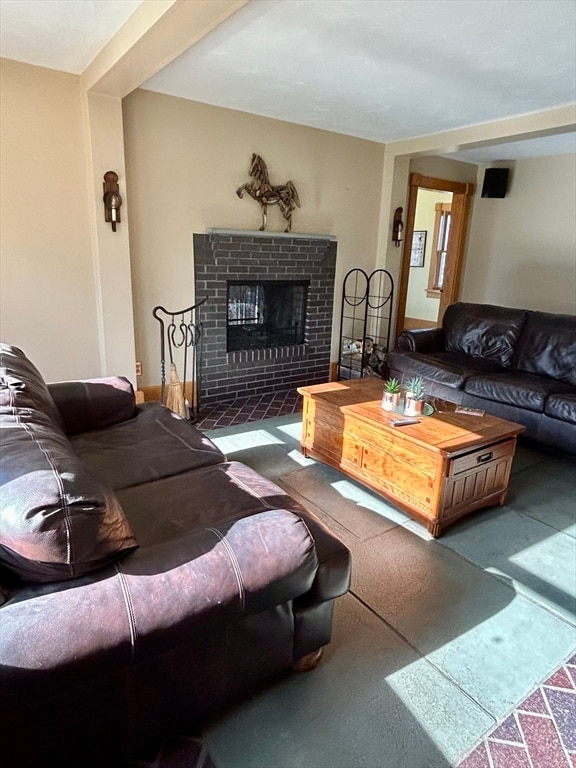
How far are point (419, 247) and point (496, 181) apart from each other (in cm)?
212

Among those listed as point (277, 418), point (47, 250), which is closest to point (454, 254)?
point (277, 418)

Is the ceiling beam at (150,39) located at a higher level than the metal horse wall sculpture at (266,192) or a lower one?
higher

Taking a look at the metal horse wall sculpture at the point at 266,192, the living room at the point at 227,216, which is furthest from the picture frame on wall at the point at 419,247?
the metal horse wall sculpture at the point at 266,192

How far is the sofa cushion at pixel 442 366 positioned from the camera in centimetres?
379

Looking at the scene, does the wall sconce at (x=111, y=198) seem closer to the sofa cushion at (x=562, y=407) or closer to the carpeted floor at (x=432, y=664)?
the carpeted floor at (x=432, y=664)

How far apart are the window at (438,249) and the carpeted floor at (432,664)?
5.44 meters

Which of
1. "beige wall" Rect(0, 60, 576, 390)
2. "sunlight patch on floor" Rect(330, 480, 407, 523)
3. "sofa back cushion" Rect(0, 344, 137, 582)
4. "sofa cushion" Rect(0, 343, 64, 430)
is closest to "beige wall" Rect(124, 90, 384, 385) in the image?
"beige wall" Rect(0, 60, 576, 390)

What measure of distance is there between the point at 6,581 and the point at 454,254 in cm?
599

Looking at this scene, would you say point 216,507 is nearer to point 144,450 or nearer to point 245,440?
point 144,450

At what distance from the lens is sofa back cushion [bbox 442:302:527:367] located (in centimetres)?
408

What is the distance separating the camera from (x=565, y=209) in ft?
17.0

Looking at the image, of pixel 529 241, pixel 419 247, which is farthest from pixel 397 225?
pixel 419 247

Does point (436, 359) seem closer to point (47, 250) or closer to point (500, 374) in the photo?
point (500, 374)

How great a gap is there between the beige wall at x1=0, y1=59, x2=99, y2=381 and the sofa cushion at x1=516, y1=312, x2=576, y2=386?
3.41 meters
